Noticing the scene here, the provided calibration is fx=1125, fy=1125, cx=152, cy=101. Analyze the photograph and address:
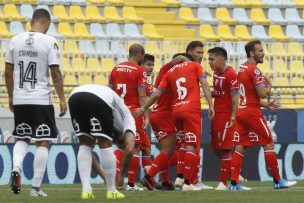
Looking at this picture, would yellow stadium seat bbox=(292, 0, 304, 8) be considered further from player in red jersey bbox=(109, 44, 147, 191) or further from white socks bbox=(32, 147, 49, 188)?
white socks bbox=(32, 147, 49, 188)

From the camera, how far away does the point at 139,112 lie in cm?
1473

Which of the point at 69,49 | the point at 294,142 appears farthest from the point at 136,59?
the point at 69,49

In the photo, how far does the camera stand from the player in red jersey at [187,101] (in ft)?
49.5

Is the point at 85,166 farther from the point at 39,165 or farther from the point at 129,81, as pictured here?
the point at 129,81

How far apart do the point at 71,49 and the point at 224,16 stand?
21.8 feet

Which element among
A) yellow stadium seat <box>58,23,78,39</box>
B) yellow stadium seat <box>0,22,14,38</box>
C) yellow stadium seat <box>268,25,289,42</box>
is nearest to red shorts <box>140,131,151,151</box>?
yellow stadium seat <box>0,22,14,38</box>

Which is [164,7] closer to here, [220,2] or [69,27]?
[220,2]

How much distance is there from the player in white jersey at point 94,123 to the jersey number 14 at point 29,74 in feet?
3.45

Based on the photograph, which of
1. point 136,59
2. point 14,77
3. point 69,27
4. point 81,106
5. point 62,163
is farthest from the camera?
point 69,27

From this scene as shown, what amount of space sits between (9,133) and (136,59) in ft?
16.5

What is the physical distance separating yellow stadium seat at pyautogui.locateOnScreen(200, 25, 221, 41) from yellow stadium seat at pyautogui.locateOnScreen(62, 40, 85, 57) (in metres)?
5.12

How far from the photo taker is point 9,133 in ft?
66.6

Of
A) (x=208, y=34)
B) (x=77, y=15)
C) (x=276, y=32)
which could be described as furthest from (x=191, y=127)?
(x=276, y=32)

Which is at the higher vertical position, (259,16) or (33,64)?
(259,16)
